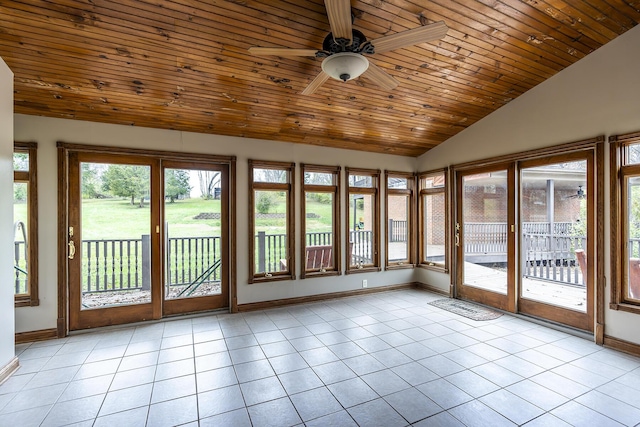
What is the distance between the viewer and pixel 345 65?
241 centimetres

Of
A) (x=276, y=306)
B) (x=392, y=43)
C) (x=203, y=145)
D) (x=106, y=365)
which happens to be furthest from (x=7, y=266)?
(x=392, y=43)

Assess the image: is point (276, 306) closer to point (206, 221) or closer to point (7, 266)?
point (206, 221)

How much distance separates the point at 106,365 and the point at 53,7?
307 cm

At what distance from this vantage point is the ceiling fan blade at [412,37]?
213cm

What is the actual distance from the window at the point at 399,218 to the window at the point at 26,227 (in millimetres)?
4989

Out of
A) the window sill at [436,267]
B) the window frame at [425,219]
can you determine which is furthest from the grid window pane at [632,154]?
the window sill at [436,267]

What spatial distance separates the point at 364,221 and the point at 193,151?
3.08m

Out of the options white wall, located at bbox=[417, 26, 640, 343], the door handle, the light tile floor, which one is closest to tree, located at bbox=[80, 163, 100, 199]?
the door handle

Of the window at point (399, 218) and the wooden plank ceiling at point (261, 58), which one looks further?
the window at point (399, 218)

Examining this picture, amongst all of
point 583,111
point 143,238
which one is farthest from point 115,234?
point 583,111

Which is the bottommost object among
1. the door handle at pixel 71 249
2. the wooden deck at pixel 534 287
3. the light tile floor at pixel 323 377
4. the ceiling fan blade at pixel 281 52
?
the light tile floor at pixel 323 377

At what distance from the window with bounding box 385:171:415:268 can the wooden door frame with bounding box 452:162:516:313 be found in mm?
935

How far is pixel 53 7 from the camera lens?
2.34 meters

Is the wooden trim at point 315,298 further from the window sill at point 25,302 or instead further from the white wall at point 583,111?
the white wall at point 583,111
